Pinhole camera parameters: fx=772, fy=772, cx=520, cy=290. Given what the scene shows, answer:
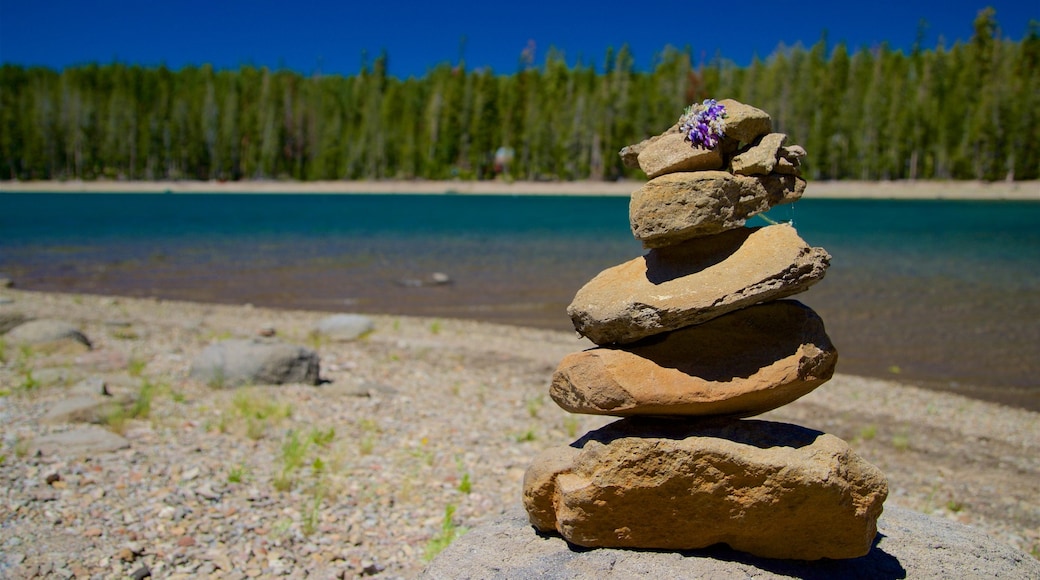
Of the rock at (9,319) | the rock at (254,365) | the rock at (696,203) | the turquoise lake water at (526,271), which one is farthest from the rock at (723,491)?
the rock at (9,319)

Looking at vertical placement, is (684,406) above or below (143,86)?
below

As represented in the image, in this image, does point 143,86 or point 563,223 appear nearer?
point 563,223

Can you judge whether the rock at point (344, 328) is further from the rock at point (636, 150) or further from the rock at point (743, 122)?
the rock at point (743, 122)

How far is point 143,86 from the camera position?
128500 mm

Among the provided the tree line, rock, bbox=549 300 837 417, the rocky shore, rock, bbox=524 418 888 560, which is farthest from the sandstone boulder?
the tree line

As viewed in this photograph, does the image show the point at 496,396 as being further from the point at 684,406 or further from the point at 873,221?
the point at 873,221

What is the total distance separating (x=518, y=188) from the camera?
106 m

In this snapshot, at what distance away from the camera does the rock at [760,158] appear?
4641 millimetres

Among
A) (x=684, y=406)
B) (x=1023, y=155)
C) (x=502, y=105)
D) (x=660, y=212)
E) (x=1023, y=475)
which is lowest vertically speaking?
(x=1023, y=475)

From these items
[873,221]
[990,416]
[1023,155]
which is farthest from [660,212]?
[1023,155]

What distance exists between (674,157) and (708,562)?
2.50 metres

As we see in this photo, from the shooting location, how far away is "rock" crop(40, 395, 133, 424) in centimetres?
896

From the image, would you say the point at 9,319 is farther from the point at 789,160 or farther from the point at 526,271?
the point at 526,271

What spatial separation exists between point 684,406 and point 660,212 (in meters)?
1.18
